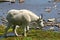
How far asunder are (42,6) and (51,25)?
12.7m

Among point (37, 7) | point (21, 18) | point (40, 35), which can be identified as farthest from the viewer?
point (37, 7)

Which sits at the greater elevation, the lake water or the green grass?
the lake water

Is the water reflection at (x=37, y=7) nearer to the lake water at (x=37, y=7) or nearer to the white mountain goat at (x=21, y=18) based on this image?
the lake water at (x=37, y=7)

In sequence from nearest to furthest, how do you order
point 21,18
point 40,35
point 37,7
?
point 21,18 → point 40,35 → point 37,7

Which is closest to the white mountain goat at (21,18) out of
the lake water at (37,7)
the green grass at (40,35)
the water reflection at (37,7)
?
the green grass at (40,35)

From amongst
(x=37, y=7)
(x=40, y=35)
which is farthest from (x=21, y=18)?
(x=37, y=7)

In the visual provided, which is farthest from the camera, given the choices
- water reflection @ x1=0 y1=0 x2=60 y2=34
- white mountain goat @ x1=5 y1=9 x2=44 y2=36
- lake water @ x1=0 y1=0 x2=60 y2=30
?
water reflection @ x1=0 y1=0 x2=60 y2=34

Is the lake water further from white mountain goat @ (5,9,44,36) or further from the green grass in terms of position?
white mountain goat @ (5,9,44,36)

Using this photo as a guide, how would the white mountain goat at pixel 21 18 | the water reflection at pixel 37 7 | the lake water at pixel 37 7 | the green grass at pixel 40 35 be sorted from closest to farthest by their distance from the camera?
the white mountain goat at pixel 21 18
the green grass at pixel 40 35
the lake water at pixel 37 7
the water reflection at pixel 37 7

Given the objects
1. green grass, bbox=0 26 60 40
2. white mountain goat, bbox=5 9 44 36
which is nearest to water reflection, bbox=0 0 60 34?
green grass, bbox=0 26 60 40

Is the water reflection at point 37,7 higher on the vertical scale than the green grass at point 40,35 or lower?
higher

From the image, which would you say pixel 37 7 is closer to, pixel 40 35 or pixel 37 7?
pixel 37 7

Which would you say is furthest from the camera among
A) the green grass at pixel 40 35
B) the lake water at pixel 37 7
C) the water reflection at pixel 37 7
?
the water reflection at pixel 37 7

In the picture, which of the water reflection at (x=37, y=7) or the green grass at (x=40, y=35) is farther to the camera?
the water reflection at (x=37, y=7)
